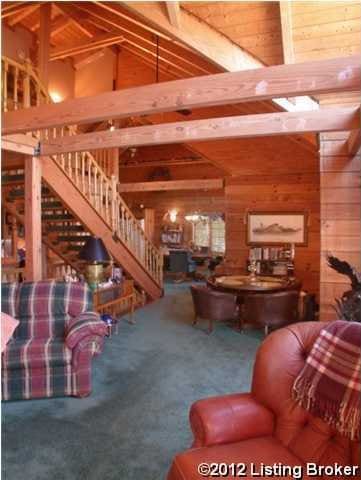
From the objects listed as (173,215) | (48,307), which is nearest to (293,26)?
(48,307)

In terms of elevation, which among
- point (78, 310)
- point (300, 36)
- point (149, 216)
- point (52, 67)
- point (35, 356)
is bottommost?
point (35, 356)

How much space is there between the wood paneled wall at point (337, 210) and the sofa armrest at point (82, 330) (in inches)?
99.9

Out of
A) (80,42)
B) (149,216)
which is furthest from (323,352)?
(149,216)

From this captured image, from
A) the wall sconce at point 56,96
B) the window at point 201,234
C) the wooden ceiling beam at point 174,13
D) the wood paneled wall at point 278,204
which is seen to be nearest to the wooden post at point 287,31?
the wooden ceiling beam at point 174,13

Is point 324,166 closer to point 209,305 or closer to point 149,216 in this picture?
point 209,305

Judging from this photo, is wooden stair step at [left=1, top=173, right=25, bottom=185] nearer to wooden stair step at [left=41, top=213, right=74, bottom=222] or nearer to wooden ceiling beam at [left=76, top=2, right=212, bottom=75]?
wooden stair step at [left=41, top=213, right=74, bottom=222]

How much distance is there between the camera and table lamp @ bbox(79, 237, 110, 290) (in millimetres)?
4312

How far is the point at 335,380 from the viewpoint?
1.49m

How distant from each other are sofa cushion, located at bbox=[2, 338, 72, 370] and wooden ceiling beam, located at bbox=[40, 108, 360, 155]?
2.10 metres

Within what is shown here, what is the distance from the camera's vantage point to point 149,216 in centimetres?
1135

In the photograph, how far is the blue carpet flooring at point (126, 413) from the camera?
2043 millimetres

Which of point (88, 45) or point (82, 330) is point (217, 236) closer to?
point (88, 45)

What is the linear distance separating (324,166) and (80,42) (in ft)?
17.9

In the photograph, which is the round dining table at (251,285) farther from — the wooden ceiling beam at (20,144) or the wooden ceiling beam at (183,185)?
the wooden ceiling beam at (20,144)
